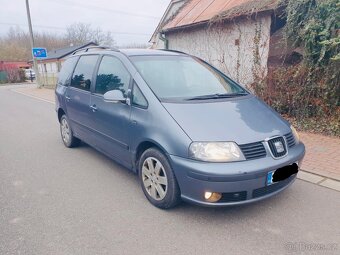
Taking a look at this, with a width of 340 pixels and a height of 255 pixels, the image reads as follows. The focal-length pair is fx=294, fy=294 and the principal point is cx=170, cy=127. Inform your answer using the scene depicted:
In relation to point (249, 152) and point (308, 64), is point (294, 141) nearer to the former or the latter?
point (249, 152)

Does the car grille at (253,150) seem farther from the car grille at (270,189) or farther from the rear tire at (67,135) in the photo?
the rear tire at (67,135)

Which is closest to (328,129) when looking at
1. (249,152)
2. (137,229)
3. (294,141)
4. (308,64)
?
(308,64)

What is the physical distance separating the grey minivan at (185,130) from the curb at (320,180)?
806 mm

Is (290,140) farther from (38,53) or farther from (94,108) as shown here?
(38,53)

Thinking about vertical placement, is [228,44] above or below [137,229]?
above

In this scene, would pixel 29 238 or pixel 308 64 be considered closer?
pixel 29 238

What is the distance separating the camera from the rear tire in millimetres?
5400

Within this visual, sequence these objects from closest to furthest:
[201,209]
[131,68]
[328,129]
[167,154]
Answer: [167,154]
[201,209]
[131,68]
[328,129]

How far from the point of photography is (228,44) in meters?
9.02

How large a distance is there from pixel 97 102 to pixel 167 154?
1.68m

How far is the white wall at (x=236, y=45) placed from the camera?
25.8ft

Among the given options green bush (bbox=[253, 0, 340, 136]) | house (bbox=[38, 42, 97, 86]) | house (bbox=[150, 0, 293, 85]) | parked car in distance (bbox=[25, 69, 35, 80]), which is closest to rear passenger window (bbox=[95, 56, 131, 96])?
green bush (bbox=[253, 0, 340, 136])

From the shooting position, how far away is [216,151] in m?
2.72

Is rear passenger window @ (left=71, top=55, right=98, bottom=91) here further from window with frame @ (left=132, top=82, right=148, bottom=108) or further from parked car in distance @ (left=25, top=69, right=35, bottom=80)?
parked car in distance @ (left=25, top=69, right=35, bottom=80)
